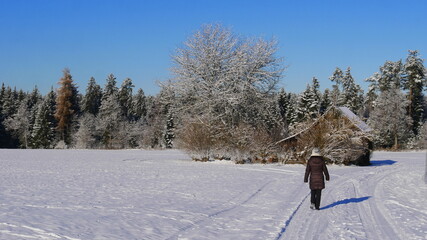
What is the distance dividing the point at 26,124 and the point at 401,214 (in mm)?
71886

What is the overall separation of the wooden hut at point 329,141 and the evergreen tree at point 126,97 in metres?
60.0

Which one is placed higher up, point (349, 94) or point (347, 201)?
point (349, 94)

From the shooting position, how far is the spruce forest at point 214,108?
3162cm

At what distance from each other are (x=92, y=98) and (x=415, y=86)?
202ft

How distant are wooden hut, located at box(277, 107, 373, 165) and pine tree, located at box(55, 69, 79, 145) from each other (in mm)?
46544

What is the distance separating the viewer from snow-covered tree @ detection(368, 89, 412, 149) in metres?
59.0

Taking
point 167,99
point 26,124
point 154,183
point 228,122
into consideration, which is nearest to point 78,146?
point 26,124

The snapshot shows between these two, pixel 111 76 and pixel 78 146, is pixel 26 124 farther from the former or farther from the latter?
pixel 111 76

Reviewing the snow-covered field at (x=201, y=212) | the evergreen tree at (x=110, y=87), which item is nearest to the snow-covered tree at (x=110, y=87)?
the evergreen tree at (x=110, y=87)

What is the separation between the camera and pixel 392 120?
58.8 metres

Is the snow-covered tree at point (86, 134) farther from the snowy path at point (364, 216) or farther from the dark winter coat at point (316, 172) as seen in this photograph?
the dark winter coat at point (316, 172)

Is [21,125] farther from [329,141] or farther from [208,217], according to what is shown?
[208,217]

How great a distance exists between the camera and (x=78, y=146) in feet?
216

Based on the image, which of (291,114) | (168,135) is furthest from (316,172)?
(291,114)
